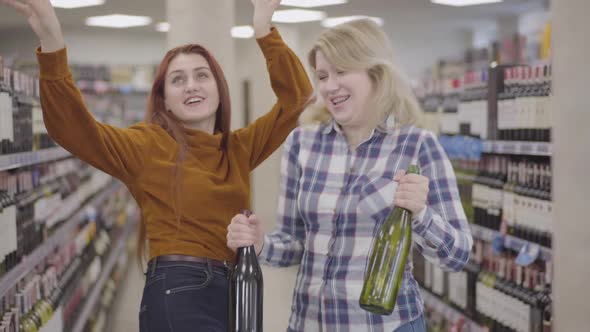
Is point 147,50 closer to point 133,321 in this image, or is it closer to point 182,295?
point 133,321

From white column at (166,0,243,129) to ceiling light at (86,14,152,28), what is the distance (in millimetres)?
6182

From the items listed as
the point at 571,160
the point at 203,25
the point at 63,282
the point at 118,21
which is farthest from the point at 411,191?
the point at 118,21

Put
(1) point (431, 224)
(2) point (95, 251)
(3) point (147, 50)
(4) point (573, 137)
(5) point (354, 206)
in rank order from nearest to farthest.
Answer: (1) point (431, 224)
(5) point (354, 206)
(4) point (573, 137)
(2) point (95, 251)
(3) point (147, 50)

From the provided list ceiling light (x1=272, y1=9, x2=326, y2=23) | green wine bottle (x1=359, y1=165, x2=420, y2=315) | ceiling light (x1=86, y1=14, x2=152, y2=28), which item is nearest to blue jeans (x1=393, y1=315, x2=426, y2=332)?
green wine bottle (x1=359, y1=165, x2=420, y2=315)

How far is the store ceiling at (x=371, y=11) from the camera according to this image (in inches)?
398

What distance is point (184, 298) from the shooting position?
199 cm

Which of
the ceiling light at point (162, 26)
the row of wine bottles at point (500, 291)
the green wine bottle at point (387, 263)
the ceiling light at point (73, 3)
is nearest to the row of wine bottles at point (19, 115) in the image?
the green wine bottle at point (387, 263)

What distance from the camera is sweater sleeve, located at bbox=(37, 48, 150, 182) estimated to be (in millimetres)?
1827

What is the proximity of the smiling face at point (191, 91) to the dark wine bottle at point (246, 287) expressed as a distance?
1.49 ft

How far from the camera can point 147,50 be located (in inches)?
558

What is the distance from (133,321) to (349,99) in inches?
186

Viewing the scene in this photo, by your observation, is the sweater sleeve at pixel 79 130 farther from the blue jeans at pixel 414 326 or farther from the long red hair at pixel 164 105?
the blue jeans at pixel 414 326

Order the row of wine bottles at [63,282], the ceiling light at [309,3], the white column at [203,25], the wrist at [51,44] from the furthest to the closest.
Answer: the ceiling light at [309,3] < the white column at [203,25] < the row of wine bottles at [63,282] < the wrist at [51,44]

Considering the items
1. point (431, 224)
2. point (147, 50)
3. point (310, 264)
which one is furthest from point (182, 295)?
point (147, 50)
